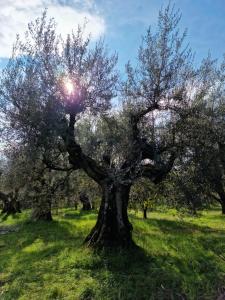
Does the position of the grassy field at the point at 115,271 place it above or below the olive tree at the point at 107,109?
below

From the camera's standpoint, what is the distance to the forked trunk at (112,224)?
17.9 meters

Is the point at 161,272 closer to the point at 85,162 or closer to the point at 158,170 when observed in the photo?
the point at 158,170

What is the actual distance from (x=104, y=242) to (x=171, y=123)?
5951 mm

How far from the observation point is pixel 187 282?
519 inches

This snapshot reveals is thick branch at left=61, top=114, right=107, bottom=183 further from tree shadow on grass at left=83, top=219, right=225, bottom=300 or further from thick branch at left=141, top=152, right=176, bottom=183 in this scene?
tree shadow on grass at left=83, top=219, right=225, bottom=300

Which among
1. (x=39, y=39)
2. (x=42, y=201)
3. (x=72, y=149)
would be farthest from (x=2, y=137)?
(x=42, y=201)

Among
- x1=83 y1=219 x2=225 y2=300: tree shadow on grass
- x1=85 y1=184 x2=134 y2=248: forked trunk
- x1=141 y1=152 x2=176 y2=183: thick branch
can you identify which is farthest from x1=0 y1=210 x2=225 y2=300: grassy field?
x1=141 y1=152 x2=176 y2=183: thick branch

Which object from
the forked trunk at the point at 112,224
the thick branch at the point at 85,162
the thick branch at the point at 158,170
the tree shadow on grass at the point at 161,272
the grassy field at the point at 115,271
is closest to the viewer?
the tree shadow on grass at the point at 161,272

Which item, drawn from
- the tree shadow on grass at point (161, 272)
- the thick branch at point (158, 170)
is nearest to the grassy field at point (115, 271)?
the tree shadow on grass at point (161, 272)

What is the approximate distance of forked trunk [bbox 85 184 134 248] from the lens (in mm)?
17891

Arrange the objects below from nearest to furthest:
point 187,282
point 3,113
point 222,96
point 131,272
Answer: point 187,282
point 131,272
point 3,113
point 222,96

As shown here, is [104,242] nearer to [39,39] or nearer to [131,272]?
[131,272]

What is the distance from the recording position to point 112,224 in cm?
1830

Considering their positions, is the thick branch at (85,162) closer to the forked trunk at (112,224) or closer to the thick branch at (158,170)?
the forked trunk at (112,224)
